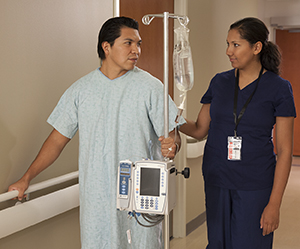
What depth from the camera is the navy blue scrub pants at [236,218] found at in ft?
6.84

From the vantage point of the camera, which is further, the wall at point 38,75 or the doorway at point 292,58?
the doorway at point 292,58

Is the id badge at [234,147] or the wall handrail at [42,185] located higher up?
the id badge at [234,147]

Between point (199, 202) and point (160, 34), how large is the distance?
6.04ft

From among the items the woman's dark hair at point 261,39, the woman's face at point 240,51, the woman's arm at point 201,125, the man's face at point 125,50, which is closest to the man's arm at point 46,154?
the man's face at point 125,50

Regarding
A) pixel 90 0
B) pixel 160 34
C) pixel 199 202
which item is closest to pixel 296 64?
pixel 199 202

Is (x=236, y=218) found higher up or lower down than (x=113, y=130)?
lower down

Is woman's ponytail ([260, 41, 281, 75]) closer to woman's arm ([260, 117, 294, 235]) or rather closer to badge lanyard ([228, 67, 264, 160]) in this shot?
badge lanyard ([228, 67, 264, 160])

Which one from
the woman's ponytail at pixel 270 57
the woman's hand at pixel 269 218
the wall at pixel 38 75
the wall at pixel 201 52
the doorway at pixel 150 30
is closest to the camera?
the wall at pixel 38 75

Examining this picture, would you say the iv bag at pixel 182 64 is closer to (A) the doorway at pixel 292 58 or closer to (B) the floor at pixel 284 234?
(B) the floor at pixel 284 234

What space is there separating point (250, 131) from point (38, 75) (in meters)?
1.14

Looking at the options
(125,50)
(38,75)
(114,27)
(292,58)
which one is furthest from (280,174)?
(292,58)

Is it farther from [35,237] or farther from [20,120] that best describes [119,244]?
[20,120]

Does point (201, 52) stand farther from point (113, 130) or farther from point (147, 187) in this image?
point (147, 187)

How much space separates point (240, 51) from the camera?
6.79 ft
